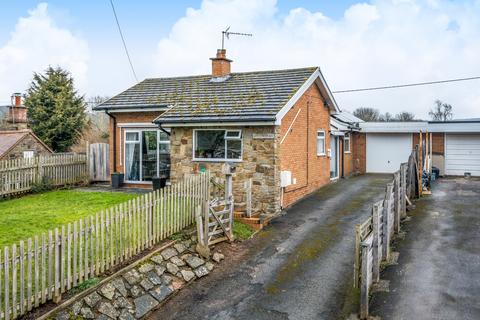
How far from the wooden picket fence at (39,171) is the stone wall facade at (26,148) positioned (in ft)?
9.77

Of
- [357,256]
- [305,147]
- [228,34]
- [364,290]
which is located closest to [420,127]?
[305,147]

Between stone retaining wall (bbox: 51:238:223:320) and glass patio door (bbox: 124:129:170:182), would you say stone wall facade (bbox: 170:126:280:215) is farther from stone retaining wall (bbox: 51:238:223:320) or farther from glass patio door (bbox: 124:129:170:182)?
glass patio door (bbox: 124:129:170:182)

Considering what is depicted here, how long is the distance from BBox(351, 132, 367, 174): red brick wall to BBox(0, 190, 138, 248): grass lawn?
15.3 m

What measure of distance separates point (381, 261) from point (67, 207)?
10150 mm

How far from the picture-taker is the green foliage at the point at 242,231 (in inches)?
459

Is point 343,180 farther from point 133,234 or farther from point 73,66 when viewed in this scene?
point 73,66

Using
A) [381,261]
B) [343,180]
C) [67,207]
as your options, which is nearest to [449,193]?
[343,180]

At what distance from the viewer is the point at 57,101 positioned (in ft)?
100

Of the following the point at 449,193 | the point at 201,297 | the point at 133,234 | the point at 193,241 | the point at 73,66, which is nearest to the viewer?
the point at 201,297

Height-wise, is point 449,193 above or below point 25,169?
below

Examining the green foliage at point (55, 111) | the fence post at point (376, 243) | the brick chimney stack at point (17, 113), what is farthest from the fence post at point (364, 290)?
the green foliage at point (55, 111)

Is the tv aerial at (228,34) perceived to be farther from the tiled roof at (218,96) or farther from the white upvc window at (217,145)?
the white upvc window at (217,145)

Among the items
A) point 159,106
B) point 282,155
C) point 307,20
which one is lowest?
point 282,155

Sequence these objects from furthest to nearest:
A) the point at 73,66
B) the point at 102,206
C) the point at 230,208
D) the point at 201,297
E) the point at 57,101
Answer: the point at 73,66, the point at 57,101, the point at 102,206, the point at 230,208, the point at 201,297
